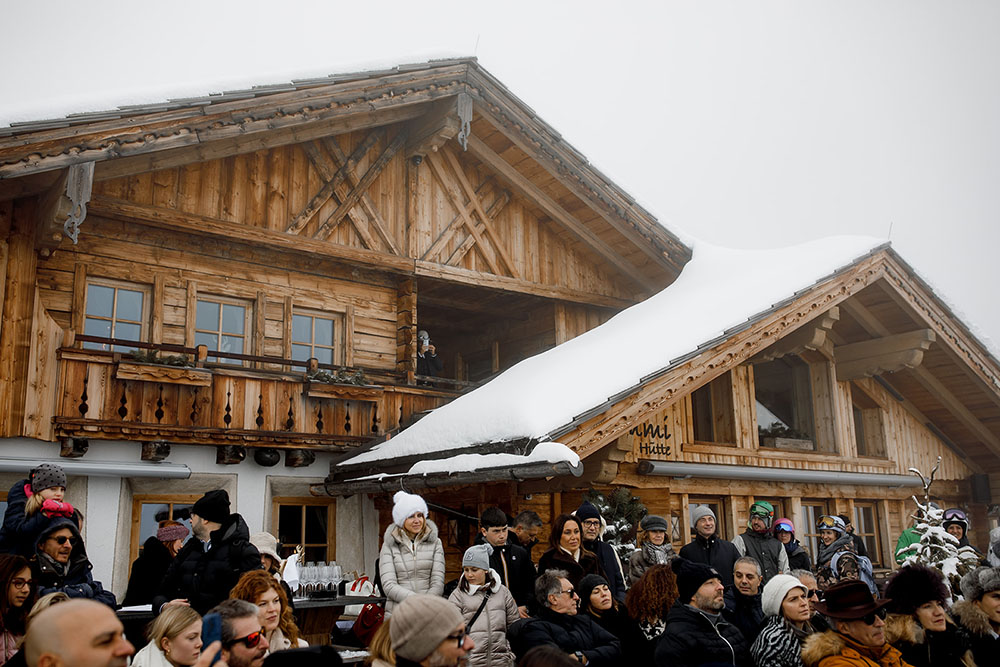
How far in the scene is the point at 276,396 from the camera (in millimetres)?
10961

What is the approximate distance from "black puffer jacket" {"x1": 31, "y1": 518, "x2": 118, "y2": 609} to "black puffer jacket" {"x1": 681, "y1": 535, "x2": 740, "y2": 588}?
4.86 meters

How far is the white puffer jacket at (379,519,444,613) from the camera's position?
276 inches

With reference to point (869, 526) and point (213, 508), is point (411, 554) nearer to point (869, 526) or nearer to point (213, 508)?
point (213, 508)

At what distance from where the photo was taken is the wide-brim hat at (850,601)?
4.72 m

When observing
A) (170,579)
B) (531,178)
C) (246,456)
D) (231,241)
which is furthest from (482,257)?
(170,579)

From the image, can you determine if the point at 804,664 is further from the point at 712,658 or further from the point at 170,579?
the point at 170,579

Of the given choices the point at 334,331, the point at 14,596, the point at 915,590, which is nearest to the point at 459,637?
the point at 14,596

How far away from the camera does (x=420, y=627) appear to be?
136 inches

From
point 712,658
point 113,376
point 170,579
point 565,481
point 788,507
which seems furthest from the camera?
point 788,507

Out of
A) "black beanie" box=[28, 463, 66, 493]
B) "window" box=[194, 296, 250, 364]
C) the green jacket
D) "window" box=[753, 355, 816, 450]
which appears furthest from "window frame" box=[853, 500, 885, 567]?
"black beanie" box=[28, 463, 66, 493]

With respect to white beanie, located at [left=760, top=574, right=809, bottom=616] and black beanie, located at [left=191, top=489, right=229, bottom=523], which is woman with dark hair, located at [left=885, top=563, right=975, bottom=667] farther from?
black beanie, located at [left=191, top=489, right=229, bottom=523]

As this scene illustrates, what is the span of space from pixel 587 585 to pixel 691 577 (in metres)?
0.93

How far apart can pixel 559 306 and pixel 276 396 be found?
548 cm

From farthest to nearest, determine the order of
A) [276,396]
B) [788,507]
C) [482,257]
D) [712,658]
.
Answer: [482,257] → [788,507] → [276,396] → [712,658]
